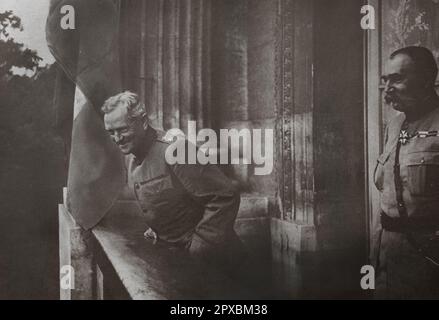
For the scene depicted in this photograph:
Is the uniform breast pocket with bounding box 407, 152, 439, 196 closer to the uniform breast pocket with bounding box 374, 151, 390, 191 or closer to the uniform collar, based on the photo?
the uniform breast pocket with bounding box 374, 151, 390, 191

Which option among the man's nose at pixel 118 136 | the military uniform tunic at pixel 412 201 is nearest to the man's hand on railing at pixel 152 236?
the man's nose at pixel 118 136

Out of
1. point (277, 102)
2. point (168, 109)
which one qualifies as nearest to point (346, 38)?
point (277, 102)

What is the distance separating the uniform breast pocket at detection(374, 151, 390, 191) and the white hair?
4.63 feet

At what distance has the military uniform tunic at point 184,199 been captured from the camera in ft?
8.39

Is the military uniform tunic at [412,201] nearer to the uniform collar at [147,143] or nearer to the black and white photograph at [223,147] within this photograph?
the black and white photograph at [223,147]

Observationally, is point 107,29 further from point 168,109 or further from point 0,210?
point 0,210

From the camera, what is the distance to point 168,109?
8.80ft

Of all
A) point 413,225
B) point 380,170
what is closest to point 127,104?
point 380,170

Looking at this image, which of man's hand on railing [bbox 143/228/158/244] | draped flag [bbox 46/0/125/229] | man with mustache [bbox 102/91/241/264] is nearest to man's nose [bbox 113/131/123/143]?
man with mustache [bbox 102/91/241/264]

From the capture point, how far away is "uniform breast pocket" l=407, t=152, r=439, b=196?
8.24 feet

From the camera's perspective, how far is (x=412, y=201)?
100 inches

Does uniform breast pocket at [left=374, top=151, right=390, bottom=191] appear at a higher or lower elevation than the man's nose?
lower

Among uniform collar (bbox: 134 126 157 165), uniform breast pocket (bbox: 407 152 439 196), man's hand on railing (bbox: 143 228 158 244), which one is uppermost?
uniform collar (bbox: 134 126 157 165)

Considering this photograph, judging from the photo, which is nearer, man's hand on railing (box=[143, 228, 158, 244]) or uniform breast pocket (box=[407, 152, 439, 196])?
uniform breast pocket (box=[407, 152, 439, 196])
